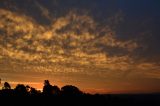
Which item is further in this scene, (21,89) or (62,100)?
(21,89)

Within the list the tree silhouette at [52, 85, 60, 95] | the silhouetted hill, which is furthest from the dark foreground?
the tree silhouette at [52, 85, 60, 95]

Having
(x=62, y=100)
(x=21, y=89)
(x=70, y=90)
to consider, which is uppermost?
(x=70, y=90)

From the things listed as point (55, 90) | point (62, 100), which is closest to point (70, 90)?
point (55, 90)

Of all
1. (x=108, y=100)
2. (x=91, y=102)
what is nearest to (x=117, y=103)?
(x=108, y=100)

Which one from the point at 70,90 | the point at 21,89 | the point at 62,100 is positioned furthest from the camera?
the point at 70,90

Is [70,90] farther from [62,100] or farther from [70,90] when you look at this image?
[62,100]

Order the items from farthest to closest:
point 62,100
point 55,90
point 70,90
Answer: point 70,90
point 55,90
point 62,100

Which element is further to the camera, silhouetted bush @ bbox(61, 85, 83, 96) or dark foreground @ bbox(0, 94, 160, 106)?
silhouetted bush @ bbox(61, 85, 83, 96)

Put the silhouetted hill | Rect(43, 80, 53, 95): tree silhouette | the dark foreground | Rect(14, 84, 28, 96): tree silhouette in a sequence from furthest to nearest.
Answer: Rect(43, 80, 53, 95): tree silhouette
Rect(14, 84, 28, 96): tree silhouette
the silhouetted hill
the dark foreground

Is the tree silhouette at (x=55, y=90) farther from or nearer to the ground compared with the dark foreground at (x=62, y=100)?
farther from the ground

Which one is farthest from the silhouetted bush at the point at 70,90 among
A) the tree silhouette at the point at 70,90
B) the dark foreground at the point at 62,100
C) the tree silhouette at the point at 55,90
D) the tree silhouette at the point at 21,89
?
the tree silhouette at the point at 21,89

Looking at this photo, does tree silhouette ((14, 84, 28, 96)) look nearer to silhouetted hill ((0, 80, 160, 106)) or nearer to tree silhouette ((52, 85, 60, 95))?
silhouetted hill ((0, 80, 160, 106))

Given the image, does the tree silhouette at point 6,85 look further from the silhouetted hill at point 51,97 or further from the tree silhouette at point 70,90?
the tree silhouette at point 70,90

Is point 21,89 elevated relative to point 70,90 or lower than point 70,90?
lower
